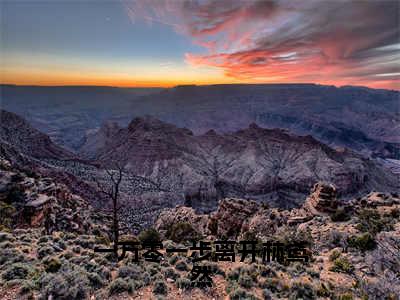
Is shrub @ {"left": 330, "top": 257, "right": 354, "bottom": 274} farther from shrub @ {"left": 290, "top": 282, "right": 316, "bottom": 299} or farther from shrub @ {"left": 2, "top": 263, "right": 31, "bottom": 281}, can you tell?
shrub @ {"left": 2, "top": 263, "right": 31, "bottom": 281}

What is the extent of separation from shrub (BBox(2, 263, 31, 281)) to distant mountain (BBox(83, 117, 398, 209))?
2760 inches

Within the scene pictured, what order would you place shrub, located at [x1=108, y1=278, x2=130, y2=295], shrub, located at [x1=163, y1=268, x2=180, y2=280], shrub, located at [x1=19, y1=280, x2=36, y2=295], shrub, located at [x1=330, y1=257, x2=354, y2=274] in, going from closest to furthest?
shrub, located at [x1=19, y1=280, x2=36, y2=295] < shrub, located at [x1=108, y1=278, x2=130, y2=295] < shrub, located at [x1=163, y1=268, x2=180, y2=280] < shrub, located at [x1=330, y1=257, x2=354, y2=274]

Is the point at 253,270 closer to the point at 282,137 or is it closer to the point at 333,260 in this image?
the point at 333,260

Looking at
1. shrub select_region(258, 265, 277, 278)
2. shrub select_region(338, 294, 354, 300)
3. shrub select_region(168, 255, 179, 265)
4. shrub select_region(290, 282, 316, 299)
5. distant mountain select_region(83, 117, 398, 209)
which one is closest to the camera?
shrub select_region(338, 294, 354, 300)

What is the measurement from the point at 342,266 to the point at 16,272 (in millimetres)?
13857

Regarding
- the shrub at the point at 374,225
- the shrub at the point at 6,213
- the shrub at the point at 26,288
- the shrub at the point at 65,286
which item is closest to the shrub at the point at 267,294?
the shrub at the point at 65,286

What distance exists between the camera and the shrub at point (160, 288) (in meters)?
8.06

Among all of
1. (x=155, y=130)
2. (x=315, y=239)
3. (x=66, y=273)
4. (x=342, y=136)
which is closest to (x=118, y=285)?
(x=66, y=273)

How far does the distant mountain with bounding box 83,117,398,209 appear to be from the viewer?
283ft

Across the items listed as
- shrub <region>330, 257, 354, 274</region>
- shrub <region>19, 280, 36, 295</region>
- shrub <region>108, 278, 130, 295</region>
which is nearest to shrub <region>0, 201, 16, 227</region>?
shrub <region>19, 280, 36, 295</region>

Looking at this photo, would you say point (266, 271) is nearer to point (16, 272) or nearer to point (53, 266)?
point (53, 266)

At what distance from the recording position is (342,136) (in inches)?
7613

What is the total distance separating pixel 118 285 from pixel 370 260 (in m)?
11.5

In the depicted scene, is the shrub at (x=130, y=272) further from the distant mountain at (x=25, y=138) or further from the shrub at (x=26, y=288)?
the distant mountain at (x=25, y=138)
